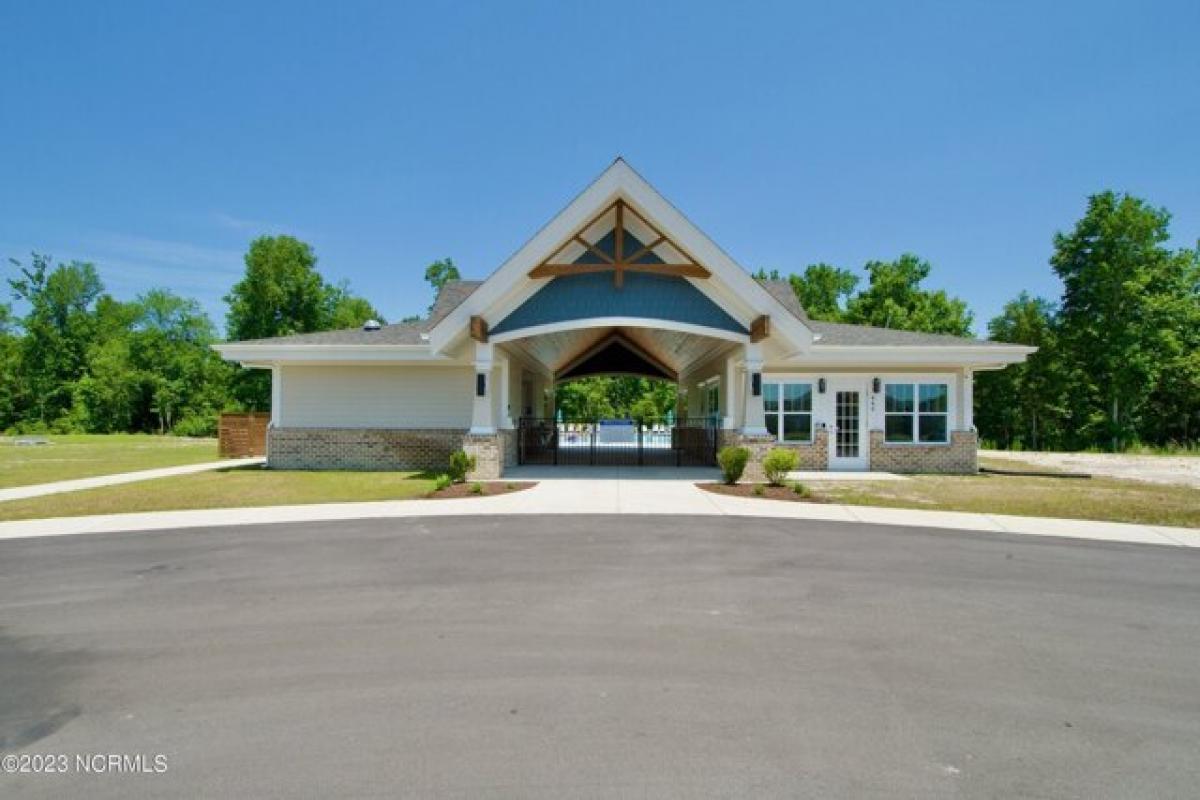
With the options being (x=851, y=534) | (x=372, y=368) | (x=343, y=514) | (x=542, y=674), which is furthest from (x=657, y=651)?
(x=372, y=368)

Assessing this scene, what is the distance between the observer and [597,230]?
1527 cm

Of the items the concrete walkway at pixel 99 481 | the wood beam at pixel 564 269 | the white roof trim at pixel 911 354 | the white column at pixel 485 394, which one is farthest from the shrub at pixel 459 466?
the white roof trim at pixel 911 354

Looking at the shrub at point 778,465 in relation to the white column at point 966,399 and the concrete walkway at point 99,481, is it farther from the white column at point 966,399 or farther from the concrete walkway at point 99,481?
the concrete walkway at point 99,481

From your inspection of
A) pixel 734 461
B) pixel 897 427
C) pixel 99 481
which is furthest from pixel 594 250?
pixel 99 481

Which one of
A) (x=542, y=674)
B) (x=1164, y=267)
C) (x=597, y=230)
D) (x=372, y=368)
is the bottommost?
(x=542, y=674)

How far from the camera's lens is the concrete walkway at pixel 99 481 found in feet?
41.6

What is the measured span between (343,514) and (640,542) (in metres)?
5.20

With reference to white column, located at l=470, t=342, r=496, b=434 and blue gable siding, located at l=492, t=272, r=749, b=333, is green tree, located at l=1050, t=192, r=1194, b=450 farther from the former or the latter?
white column, located at l=470, t=342, r=496, b=434

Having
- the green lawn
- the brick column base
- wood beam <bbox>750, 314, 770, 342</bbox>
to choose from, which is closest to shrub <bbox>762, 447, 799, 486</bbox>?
wood beam <bbox>750, 314, 770, 342</bbox>

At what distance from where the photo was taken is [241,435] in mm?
23500

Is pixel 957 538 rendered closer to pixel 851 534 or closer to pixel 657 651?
pixel 851 534

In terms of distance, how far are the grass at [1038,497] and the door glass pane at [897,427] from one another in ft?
6.31

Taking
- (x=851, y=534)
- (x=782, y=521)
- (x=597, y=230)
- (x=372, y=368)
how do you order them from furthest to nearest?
(x=372, y=368) → (x=597, y=230) → (x=782, y=521) → (x=851, y=534)

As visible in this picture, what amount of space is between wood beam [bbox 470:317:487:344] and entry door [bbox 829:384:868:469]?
1030 cm
